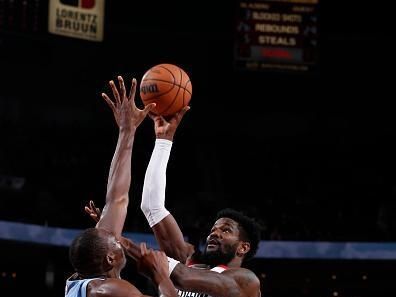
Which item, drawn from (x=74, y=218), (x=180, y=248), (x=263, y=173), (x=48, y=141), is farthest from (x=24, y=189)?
(x=180, y=248)

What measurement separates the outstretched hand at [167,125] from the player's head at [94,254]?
126 cm

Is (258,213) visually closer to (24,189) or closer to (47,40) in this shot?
(24,189)

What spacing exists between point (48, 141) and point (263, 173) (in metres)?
4.12

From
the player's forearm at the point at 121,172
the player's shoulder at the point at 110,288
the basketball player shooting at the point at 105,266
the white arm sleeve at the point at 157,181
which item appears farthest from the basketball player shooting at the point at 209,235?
the player's shoulder at the point at 110,288

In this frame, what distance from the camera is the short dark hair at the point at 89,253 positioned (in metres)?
3.42

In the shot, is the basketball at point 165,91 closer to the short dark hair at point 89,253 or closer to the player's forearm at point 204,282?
the player's forearm at point 204,282

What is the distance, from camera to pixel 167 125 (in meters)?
4.66

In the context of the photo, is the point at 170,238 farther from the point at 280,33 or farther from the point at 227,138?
the point at 227,138

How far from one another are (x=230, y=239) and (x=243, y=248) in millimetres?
111

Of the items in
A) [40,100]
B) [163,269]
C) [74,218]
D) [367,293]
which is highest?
[163,269]

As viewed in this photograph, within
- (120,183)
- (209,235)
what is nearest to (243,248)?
(209,235)

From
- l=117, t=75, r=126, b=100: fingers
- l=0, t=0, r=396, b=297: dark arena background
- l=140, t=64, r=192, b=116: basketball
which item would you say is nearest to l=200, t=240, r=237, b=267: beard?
l=140, t=64, r=192, b=116: basketball

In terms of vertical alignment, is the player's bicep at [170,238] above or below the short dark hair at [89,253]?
below

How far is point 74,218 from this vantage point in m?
12.0
